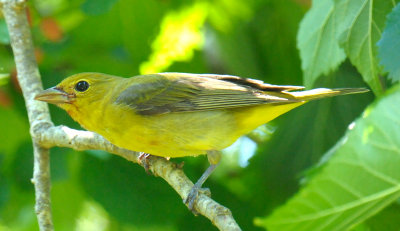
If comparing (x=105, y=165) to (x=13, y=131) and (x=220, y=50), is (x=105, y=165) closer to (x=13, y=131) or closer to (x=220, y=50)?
(x=13, y=131)

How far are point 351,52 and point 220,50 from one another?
2.85m

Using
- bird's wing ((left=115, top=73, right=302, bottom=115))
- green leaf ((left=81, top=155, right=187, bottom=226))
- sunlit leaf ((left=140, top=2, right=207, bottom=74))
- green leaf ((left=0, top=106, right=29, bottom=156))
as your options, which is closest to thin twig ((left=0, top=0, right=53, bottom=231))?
bird's wing ((left=115, top=73, right=302, bottom=115))

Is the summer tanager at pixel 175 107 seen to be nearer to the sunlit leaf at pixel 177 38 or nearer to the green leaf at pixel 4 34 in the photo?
the green leaf at pixel 4 34

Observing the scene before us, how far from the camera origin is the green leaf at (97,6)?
4.07 metres

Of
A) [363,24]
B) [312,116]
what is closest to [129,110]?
[312,116]

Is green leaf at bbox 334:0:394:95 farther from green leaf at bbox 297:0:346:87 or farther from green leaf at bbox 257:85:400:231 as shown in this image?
green leaf at bbox 257:85:400:231

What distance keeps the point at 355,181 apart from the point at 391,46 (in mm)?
991

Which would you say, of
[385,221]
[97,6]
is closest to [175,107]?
[97,6]

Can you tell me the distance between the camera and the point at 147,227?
4344mm

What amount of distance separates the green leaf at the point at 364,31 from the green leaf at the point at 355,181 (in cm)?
105

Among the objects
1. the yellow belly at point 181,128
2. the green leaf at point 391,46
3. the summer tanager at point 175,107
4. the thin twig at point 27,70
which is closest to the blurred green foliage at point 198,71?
the green leaf at point 391,46

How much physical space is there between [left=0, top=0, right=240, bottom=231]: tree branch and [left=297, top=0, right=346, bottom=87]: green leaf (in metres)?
0.97

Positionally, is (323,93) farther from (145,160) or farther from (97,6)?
(97,6)

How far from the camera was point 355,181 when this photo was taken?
1972 mm
